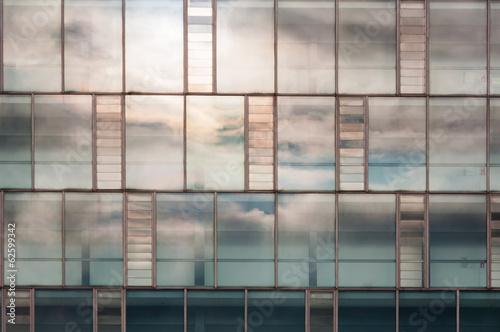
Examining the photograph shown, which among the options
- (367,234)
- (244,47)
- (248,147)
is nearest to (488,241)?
(367,234)

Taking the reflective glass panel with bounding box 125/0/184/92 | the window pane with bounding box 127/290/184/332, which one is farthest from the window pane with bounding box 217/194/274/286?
the reflective glass panel with bounding box 125/0/184/92

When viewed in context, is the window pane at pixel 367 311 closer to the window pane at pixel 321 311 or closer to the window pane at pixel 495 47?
the window pane at pixel 321 311

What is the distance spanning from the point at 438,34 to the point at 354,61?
259 centimetres

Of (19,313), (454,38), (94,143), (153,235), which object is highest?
(454,38)

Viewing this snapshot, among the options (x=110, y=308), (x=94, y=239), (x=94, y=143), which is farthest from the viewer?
(x=110, y=308)

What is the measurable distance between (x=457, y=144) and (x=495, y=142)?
1103 mm

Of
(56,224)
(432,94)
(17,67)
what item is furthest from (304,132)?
(17,67)

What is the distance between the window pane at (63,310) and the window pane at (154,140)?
3.68 meters

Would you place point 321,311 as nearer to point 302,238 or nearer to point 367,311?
point 367,311

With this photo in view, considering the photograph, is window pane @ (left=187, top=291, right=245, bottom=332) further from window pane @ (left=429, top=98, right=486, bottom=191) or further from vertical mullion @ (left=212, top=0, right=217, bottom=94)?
window pane @ (left=429, top=98, right=486, bottom=191)

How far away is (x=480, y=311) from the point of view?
14.3 m

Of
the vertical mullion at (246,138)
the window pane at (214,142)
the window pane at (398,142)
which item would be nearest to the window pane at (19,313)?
the window pane at (214,142)

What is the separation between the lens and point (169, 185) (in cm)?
1415

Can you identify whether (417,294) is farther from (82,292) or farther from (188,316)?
(82,292)
